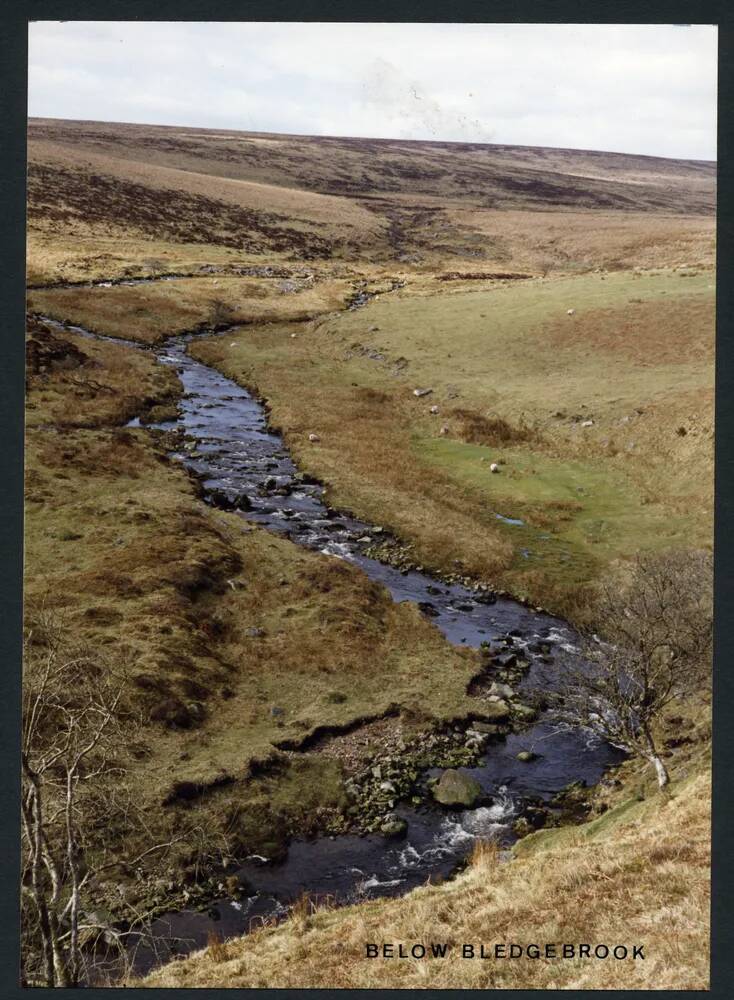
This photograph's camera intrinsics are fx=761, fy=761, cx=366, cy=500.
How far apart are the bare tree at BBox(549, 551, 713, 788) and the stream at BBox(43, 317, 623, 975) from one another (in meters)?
1.17

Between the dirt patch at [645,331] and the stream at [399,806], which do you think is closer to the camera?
the stream at [399,806]

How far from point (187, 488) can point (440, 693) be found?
17.1 meters

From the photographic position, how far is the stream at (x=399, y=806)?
1473 centimetres

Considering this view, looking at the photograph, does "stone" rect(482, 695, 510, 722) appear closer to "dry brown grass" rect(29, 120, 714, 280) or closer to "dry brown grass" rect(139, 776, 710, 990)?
"dry brown grass" rect(139, 776, 710, 990)

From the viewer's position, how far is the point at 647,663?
1744 cm

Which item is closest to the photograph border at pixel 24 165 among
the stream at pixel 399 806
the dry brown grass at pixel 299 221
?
the stream at pixel 399 806

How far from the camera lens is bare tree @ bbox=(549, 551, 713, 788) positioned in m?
17.9

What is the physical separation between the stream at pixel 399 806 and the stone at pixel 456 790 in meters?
0.22

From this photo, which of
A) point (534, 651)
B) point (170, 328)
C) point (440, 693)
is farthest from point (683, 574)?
point (170, 328)

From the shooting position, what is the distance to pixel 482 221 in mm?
128000

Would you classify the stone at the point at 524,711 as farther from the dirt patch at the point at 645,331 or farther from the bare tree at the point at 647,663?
the dirt patch at the point at 645,331

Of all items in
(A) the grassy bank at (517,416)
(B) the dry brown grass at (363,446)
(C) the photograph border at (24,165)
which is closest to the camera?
(C) the photograph border at (24,165)

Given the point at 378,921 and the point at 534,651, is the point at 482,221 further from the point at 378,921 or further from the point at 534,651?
the point at 378,921

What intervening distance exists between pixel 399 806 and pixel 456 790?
1412 mm
